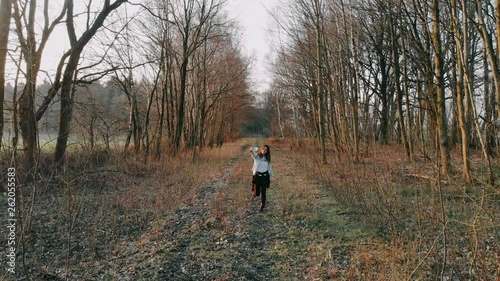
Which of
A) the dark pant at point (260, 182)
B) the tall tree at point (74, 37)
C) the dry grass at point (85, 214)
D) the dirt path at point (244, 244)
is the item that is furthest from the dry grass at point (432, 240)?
the tall tree at point (74, 37)

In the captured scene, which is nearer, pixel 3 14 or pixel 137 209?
pixel 3 14

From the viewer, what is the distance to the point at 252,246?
5.86 m

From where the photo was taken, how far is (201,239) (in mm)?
6223

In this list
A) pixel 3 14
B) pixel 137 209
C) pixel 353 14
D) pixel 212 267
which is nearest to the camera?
pixel 212 267

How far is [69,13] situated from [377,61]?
22.9 metres

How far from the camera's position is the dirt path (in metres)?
4.74

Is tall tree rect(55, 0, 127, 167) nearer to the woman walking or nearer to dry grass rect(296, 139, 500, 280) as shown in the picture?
the woman walking

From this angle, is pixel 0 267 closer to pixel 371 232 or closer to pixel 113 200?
pixel 113 200

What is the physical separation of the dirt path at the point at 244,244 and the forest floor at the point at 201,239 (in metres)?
0.02

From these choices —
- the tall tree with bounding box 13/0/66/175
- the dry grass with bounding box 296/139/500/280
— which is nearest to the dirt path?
the dry grass with bounding box 296/139/500/280

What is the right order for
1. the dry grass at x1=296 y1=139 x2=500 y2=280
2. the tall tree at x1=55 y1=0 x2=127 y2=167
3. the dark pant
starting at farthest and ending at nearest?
the tall tree at x1=55 y1=0 x2=127 y2=167 < the dark pant < the dry grass at x1=296 y1=139 x2=500 y2=280

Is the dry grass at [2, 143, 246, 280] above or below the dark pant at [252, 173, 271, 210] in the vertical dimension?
below

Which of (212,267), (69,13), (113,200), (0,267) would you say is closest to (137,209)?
(113,200)

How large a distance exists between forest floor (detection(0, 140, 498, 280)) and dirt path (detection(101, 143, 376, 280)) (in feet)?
0.06
